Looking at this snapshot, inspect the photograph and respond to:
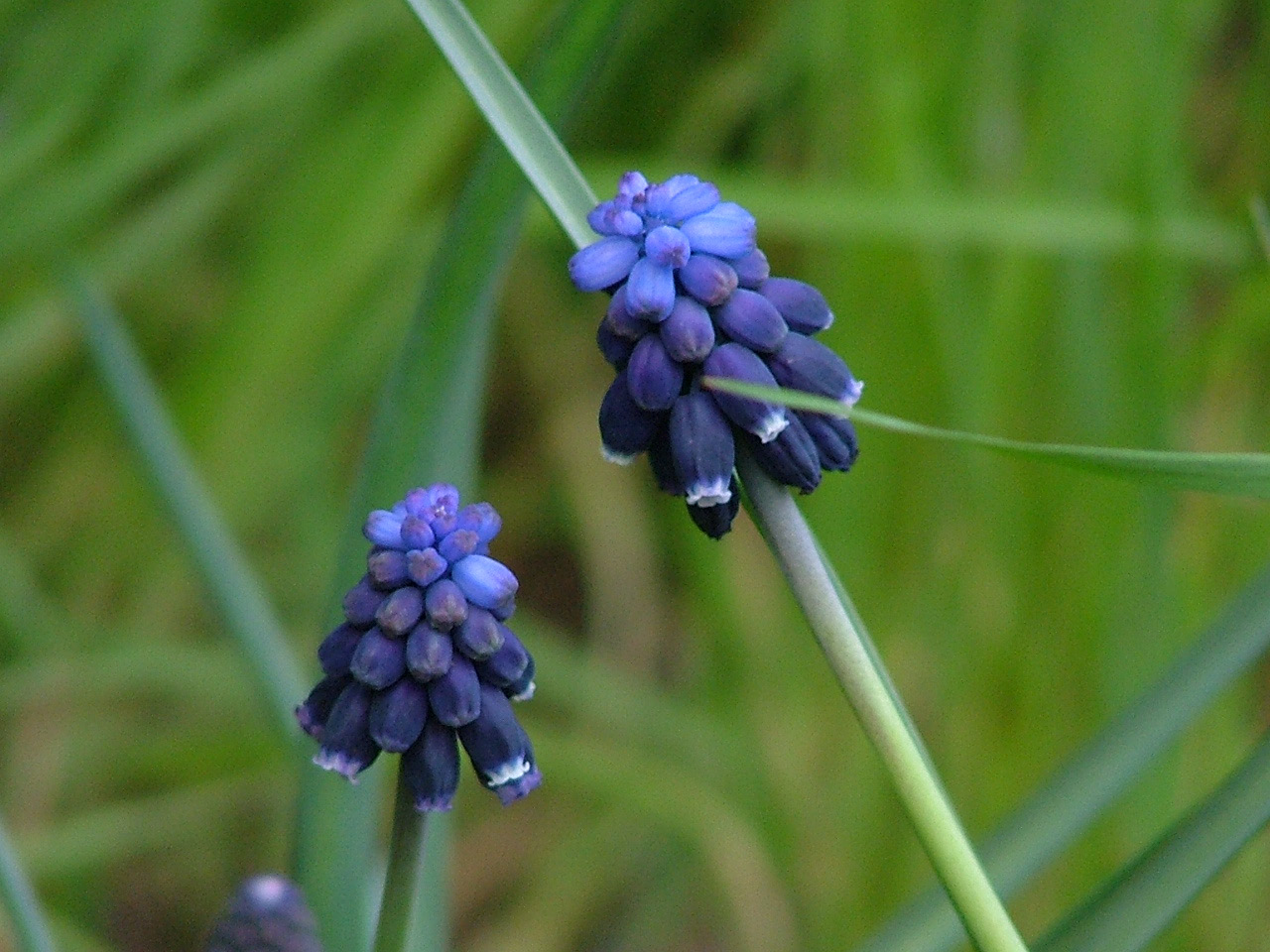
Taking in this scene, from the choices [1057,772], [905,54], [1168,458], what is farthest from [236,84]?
[1168,458]

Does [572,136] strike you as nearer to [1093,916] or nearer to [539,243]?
[539,243]

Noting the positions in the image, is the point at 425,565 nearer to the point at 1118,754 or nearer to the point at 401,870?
the point at 401,870

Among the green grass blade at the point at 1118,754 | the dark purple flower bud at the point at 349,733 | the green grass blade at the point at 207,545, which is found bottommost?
the green grass blade at the point at 1118,754

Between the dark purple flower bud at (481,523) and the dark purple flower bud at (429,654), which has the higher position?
the dark purple flower bud at (481,523)

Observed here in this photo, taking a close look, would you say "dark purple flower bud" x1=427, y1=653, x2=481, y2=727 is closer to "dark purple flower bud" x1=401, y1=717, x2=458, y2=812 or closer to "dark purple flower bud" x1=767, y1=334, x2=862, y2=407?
"dark purple flower bud" x1=401, y1=717, x2=458, y2=812

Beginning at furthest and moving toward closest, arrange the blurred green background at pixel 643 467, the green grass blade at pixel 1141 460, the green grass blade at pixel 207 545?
the blurred green background at pixel 643 467
the green grass blade at pixel 207 545
the green grass blade at pixel 1141 460

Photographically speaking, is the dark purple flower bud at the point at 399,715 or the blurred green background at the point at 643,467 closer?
the dark purple flower bud at the point at 399,715

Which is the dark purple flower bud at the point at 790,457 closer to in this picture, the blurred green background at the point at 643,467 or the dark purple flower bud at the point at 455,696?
the dark purple flower bud at the point at 455,696

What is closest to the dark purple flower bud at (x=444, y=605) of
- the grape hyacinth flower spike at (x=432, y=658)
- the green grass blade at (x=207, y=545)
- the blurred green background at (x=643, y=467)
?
the grape hyacinth flower spike at (x=432, y=658)
